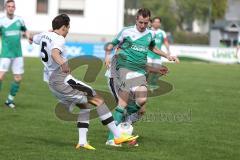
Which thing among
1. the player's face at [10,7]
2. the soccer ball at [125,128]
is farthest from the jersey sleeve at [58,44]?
the player's face at [10,7]

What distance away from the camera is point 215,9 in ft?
352

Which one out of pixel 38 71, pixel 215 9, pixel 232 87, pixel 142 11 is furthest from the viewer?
pixel 215 9

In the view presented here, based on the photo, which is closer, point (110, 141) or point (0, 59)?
point (110, 141)

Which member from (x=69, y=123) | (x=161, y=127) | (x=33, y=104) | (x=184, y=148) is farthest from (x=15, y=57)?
(x=184, y=148)

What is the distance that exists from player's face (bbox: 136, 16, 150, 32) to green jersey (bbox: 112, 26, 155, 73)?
10 centimetres

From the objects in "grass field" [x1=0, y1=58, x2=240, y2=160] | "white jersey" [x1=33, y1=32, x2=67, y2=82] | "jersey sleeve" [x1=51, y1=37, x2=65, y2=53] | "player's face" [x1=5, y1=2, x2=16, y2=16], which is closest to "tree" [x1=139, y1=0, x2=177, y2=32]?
"grass field" [x1=0, y1=58, x2=240, y2=160]

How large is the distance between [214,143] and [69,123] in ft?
10.7

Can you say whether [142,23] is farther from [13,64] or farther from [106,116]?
[13,64]

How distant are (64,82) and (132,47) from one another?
1.62 m

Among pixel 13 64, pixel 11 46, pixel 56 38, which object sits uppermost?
pixel 56 38

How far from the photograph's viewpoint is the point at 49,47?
9406 millimetres

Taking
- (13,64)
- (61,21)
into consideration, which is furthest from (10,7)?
(61,21)

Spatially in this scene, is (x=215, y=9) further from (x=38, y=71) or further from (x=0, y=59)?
(x=0, y=59)

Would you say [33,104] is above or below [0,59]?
below
